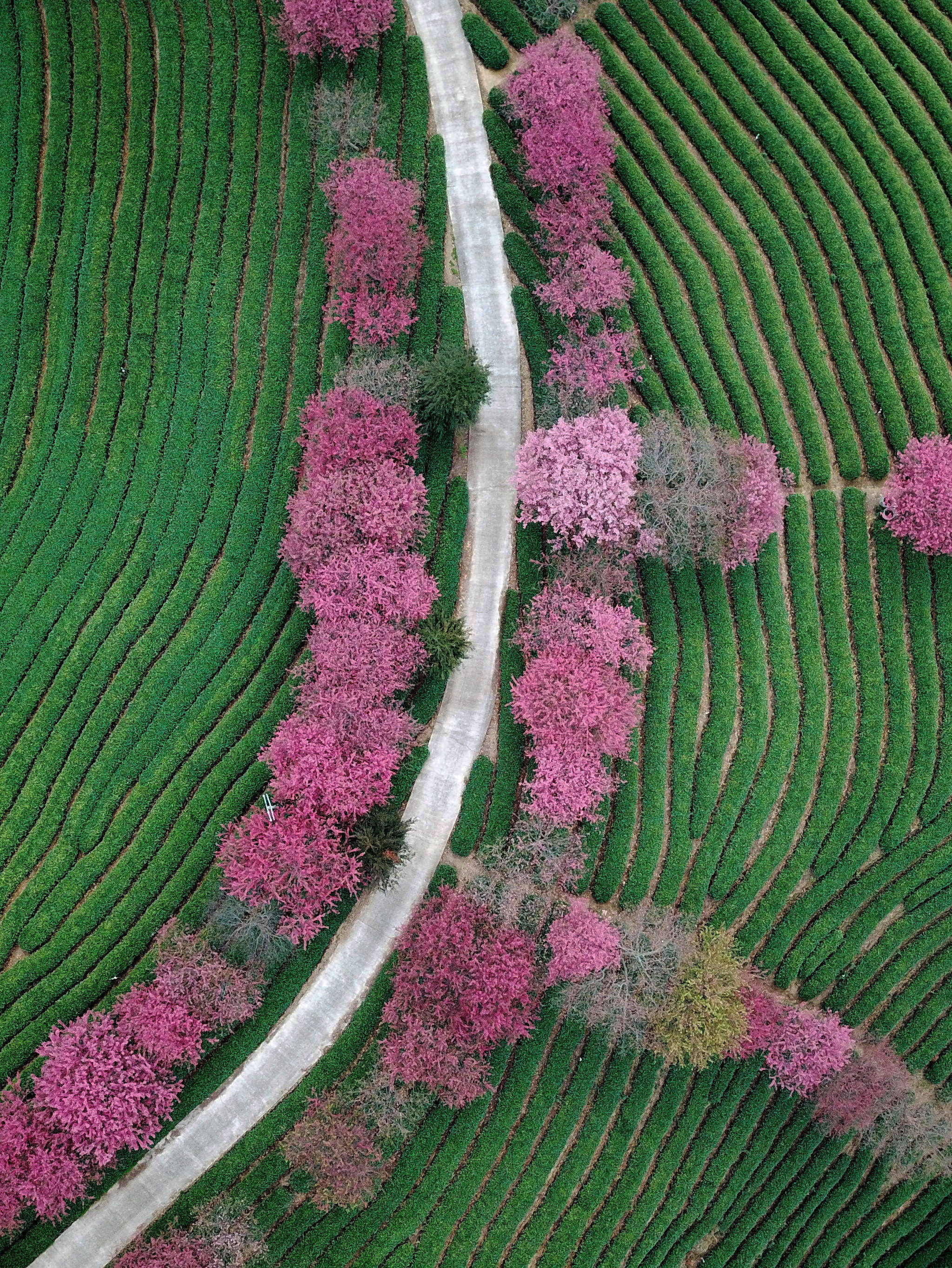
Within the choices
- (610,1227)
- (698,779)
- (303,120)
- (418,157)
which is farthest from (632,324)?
(610,1227)

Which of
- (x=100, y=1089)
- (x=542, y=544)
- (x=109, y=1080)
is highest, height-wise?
(x=542, y=544)

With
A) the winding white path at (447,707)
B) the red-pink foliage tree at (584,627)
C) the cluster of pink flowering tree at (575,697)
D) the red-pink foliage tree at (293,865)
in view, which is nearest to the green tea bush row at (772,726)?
the red-pink foliage tree at (584,627)

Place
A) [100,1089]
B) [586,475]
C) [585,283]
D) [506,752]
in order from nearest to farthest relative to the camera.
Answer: [100,1089], [586,475], [585,283], [506,752]

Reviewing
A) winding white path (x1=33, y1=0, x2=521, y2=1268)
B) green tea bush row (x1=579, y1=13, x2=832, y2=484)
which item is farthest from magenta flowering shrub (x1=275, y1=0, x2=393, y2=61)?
green tea bush row (x1=579, y1=13, x2=832, y2=484)

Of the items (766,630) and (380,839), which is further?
(766,630)

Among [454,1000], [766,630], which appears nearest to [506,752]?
[454,1000]

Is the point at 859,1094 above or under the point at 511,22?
under

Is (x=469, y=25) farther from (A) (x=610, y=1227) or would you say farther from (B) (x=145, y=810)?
(A) (x=610, y=1227)

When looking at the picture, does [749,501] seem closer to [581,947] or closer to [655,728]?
[655,728]
